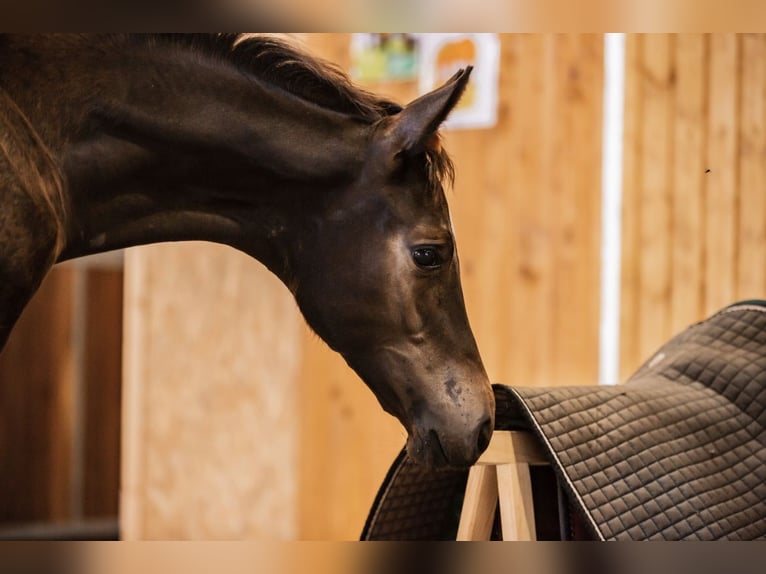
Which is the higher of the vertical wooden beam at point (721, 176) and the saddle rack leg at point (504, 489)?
the vertical wooden beam at point (721, 176)

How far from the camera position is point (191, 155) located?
0.99 m

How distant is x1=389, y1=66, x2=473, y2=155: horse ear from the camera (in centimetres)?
93

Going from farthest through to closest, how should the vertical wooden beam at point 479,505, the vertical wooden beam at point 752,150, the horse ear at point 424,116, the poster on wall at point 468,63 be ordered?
the poster on wall at point 468,63 < the vertical wooden beam at point 752,150 < the vertical wooden beam at point 479,505 < the horse ear at point 424,116

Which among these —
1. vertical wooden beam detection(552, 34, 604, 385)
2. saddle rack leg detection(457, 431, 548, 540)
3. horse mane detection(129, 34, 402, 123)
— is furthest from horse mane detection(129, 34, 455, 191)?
vertical wooden beam detection(552, 34, 604, 385)

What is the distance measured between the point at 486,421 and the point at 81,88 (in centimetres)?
53

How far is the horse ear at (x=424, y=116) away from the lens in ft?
3.06

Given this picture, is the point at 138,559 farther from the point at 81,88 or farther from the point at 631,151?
the point at 631,151

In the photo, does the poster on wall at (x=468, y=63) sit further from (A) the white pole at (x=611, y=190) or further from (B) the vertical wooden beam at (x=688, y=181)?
(B) the vertical wooden beam at (x=688, y=181)

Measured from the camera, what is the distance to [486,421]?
101cm

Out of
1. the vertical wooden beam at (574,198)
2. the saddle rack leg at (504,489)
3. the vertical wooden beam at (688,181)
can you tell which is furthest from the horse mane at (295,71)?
the vertical wooden beam at (688,181)

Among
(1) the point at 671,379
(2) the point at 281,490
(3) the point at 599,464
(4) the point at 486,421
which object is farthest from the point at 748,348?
(2) the point at 281,490

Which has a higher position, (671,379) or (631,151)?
(631,151)

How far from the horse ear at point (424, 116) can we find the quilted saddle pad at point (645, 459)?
41 cm

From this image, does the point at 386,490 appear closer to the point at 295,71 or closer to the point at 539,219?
the point at 295,71
